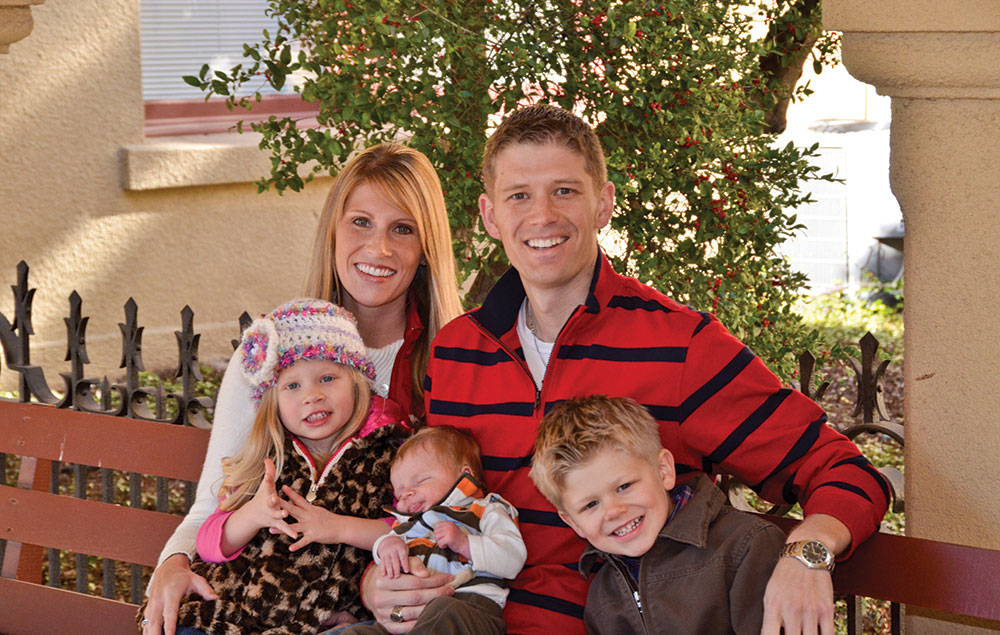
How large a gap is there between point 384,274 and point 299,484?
67 cm

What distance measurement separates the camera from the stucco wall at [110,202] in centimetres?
709

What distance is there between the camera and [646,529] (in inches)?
103

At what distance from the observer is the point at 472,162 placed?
396cm

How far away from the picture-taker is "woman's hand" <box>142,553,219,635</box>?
3.02m

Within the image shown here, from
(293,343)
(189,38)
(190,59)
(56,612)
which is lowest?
(56,612)

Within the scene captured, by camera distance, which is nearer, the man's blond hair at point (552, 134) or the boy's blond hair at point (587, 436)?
the boy's blond hair at point (587, 436)

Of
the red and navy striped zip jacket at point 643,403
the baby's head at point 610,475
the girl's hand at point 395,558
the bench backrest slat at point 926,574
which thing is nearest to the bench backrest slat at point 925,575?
the bench backrest slat at point 926,574

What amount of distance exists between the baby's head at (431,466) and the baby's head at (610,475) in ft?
1.09

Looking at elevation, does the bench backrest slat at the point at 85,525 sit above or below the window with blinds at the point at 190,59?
below

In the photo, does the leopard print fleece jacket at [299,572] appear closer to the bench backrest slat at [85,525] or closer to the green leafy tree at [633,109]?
the bench backrest slat at [85,525]

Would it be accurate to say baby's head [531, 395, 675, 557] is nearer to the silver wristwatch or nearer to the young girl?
the silver wristwatch

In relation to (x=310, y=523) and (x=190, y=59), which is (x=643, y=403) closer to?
(x=310, y=523)

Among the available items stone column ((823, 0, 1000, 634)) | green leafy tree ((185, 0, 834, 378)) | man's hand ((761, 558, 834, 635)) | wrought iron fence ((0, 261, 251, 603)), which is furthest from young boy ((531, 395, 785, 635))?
wrought iron fence ((0, 261, 251, 603))

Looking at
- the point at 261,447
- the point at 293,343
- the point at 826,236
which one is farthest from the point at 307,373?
the point at 826,236
